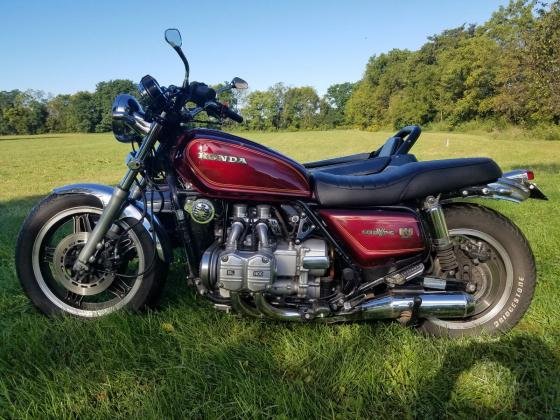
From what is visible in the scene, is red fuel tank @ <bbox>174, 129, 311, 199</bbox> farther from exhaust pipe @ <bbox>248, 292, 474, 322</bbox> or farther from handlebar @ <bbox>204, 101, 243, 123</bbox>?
exhaust pipe @ <bbox>248, 292, 474, 322</bbox>

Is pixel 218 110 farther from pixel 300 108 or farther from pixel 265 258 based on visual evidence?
pixel 300 108

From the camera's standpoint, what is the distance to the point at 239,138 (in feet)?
8.54

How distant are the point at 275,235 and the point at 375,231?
617 mm

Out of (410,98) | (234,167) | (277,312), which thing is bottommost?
(277,312)

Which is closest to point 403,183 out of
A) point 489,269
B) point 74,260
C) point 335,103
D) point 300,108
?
point 489,269

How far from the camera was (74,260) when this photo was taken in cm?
294

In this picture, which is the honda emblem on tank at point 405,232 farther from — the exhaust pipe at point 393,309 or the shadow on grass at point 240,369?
the shadow on grass at point 240,369

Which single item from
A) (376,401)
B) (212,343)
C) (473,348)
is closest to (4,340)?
(212,343)

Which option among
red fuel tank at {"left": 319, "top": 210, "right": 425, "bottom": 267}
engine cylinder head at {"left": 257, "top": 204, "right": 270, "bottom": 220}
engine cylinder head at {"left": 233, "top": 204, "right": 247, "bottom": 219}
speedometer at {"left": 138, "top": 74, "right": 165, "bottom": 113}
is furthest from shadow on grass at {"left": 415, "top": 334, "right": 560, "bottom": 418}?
speedometer at {"left": 138, "top": 74, "right": 165, "bottom": 113}

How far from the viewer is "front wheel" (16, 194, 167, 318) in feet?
9.41

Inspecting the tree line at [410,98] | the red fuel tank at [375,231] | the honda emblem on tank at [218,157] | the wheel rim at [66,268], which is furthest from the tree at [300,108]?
the honda emblem on tank at [218,157]

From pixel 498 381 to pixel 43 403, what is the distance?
2.38 m

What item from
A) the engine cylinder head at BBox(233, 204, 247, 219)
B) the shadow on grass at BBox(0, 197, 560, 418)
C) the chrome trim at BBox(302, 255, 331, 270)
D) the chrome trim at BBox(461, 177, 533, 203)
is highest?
the chrome trim at BBox(461, 177, 533, 203)

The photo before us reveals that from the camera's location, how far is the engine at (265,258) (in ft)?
8.27
